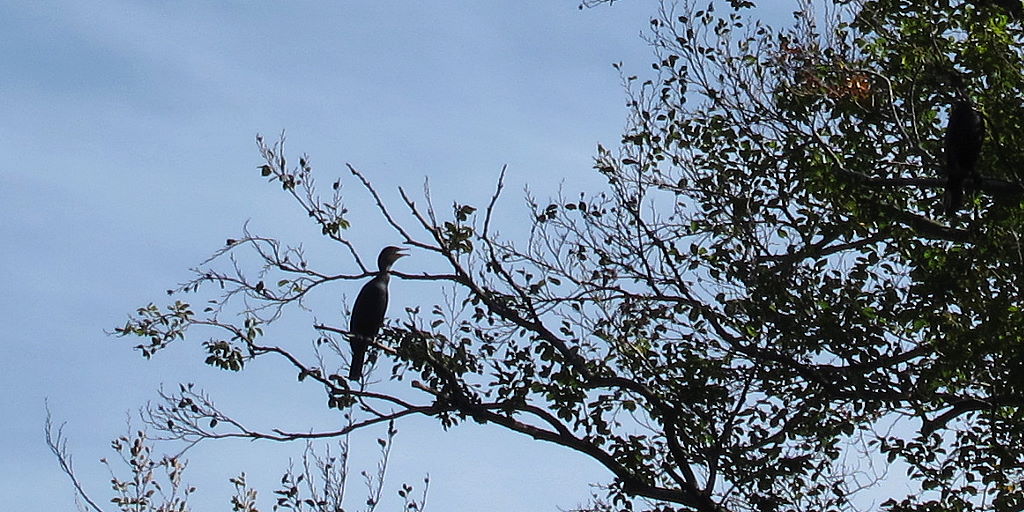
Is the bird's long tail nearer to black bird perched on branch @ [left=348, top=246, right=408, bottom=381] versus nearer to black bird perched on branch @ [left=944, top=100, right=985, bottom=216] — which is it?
black bird perched on branch @ [left=944, top=100, right=985, bottom=216]

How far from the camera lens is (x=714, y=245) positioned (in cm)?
1066

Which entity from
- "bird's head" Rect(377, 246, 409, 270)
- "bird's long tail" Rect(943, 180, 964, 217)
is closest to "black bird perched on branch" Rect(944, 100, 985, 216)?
"bird's long tail" Rect(943, 180, 964, 217)

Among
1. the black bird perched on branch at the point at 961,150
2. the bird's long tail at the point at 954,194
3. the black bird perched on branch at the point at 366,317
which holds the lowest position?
the bird's long tail at the point at 954,194

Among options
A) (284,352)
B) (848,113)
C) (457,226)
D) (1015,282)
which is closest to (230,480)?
(284,352)

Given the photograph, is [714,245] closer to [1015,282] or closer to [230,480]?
[1015,282]

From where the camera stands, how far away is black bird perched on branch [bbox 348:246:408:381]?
11.2m

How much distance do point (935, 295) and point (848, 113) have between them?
1819 mm

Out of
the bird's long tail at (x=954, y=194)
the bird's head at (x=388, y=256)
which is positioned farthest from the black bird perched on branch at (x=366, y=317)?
the bird's long tail at (x=954, y=194)

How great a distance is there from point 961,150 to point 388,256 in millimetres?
6364

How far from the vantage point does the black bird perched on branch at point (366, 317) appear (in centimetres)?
1120

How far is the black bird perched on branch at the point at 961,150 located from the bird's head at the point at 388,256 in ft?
19.9

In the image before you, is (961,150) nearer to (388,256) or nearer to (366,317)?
(366,317)

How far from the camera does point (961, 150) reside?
8.71 m

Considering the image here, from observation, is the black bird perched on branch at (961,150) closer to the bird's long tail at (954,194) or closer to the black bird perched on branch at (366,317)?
the bird's long tail at (954,194)
